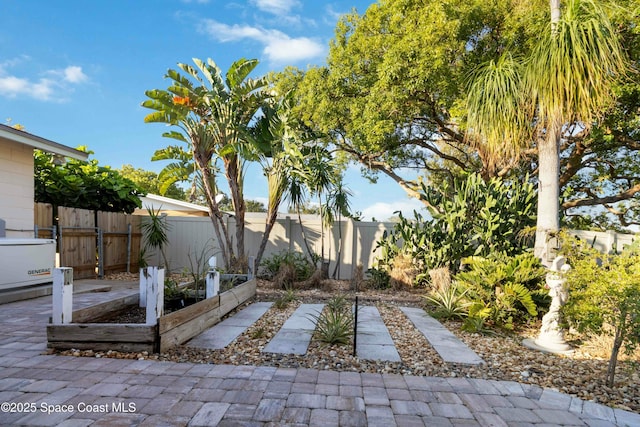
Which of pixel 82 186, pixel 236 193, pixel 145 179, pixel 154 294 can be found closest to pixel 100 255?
pixel 82 186

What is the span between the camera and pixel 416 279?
668cm

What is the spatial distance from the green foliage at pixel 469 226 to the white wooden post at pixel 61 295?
17.3 feet

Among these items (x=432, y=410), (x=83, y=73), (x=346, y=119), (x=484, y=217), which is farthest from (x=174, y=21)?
(x=432, y=410)

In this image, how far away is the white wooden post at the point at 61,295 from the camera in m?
3.14

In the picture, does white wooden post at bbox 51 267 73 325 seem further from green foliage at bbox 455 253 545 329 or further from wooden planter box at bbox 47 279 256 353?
green foliage at bbox 455 253 545 329

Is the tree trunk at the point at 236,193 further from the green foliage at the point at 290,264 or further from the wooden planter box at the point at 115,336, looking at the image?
the wooden planter box at the point at 115,336

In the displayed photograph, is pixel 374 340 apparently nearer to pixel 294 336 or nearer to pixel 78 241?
pixel 294 336

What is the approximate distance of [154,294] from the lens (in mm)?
3115

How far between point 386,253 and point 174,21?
6.30 m

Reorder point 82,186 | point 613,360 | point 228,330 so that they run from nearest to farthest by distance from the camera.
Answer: point 613,360 → point 228,330 → point 82,186

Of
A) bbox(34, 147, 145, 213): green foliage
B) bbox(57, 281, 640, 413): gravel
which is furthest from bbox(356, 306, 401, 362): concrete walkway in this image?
bbox(34, 147, 145, 213): green foliage

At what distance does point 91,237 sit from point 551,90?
8.99 m

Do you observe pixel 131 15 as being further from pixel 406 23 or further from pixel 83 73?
pixel 406 23

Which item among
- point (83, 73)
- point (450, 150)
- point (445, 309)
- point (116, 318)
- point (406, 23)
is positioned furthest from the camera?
point (450, 150)
